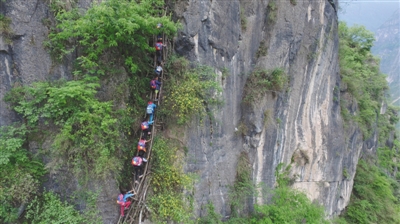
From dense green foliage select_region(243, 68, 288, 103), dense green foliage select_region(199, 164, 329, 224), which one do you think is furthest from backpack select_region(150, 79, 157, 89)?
dense green foliage select_region(199, 164, 329, 224)

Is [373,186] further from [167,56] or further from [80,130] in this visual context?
[80,130]

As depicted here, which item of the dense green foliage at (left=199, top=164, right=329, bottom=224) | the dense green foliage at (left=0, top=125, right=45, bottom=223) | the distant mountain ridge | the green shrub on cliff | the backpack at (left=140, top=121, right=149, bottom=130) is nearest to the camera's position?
the dense green foliage at (left=0, top=125, right=45, bottom=223)

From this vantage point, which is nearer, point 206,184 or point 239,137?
point 206,184

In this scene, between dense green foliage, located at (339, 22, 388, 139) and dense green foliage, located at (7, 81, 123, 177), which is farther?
dense green foliage, located at (339, 22, 388, 139)

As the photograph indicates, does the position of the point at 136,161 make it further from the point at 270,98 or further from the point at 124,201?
the point at 270,98

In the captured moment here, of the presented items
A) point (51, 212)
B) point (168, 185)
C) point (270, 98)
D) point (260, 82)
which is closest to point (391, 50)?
point (270, 98)

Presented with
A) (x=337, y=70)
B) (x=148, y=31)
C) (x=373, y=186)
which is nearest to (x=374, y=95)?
(x=373, y=186)

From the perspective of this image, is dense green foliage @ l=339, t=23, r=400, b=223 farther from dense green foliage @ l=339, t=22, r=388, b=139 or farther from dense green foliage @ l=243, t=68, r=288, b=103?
dense green foliage @ l=243, t=68, r=288, b=103

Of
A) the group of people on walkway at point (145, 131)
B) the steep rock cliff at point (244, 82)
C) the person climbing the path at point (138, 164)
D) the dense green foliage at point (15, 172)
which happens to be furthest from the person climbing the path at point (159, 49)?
the dense green foliage at point (15, 172)

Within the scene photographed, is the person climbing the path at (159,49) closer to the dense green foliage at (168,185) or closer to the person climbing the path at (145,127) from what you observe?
the person climbing the path at (145,127)
